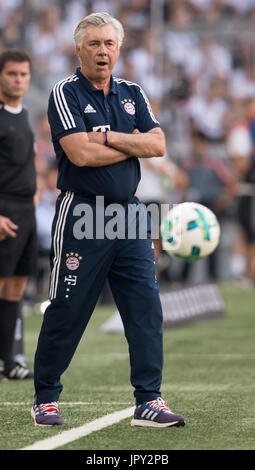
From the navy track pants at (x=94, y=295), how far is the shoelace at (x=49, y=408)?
5.6 inches

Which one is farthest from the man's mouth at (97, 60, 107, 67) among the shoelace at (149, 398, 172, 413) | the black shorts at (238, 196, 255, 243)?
the black shorts at (238, 196, 255, 243)

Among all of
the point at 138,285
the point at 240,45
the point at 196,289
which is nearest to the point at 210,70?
the point at 240,45

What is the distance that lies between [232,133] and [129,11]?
3.43m

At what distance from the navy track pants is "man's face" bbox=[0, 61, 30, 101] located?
2228mm

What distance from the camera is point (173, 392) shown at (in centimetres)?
675

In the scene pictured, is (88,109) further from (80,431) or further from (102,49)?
(80,431)

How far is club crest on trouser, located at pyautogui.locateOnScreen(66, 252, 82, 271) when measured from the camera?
17.6 feet

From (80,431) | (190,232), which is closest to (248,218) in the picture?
(190,232)

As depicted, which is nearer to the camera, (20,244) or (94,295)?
(94,295)

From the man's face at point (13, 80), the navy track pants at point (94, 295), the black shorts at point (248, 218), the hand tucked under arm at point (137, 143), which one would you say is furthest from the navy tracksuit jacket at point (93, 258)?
the black shorts at point (248, 218)

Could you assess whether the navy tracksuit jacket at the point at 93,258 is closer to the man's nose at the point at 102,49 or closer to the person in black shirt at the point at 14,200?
the man's nose at the point at 102,49

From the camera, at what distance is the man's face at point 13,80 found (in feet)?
24.5

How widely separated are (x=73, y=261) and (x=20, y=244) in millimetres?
2164

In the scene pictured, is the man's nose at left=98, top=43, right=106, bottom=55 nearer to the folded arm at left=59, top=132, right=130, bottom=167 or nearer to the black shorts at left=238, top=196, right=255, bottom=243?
the folded arm at left=59, top=132, right=130, bottom=167
